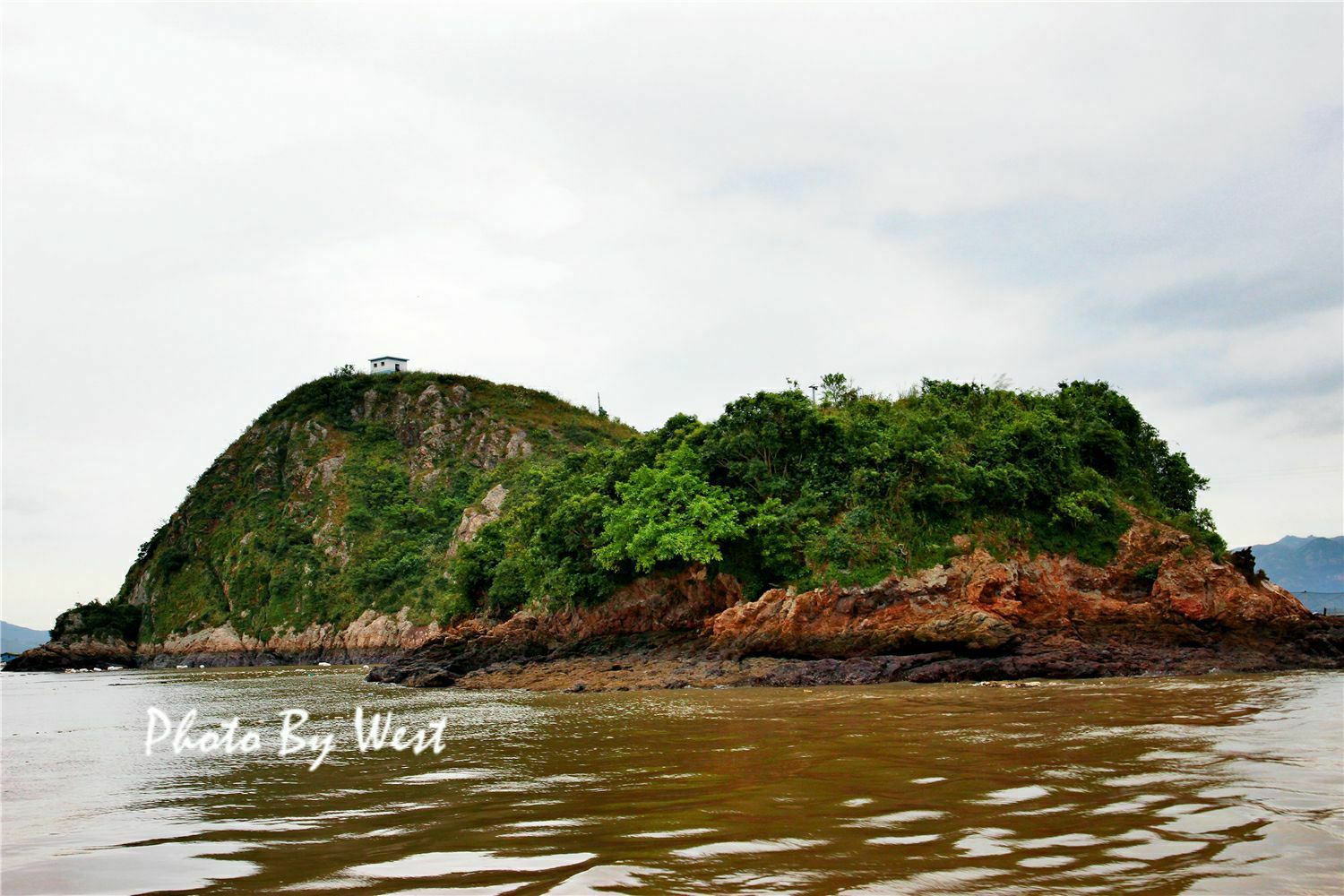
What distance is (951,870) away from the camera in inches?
197

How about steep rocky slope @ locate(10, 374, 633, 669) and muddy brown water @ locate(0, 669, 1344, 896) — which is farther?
steep rocky slope @ locate(10, 374, 633, 669)

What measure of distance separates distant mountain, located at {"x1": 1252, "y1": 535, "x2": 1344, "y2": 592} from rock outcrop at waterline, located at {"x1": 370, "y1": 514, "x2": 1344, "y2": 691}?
153 meters

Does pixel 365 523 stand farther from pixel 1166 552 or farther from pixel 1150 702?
pixel 1150 702

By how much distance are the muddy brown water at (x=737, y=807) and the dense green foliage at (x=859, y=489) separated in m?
13.3

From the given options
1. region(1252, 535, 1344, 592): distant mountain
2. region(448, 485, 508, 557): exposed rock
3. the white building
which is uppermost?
the white building

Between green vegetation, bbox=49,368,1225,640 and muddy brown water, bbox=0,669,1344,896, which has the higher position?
green vegetation, bbox=49,368,1225,640

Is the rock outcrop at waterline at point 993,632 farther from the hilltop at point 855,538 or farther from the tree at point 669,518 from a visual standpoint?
the tree at point 669,518

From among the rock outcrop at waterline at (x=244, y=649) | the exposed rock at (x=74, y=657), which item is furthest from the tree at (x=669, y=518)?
the exposed rock at (x=74, y=657)

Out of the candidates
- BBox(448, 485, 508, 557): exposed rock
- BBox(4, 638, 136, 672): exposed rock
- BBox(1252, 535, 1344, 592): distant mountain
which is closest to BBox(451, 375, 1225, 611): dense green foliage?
BBox(448, 485, 508, 557): exposed rock

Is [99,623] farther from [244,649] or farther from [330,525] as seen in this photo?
[330,525]

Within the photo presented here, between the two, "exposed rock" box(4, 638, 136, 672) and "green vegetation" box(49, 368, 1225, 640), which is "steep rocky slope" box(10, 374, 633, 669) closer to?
"exposed rock" box(4, 638, 136, 672)

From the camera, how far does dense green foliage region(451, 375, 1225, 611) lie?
27500mm

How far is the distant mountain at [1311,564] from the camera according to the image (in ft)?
510

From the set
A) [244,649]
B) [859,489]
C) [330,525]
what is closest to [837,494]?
[859,489]
